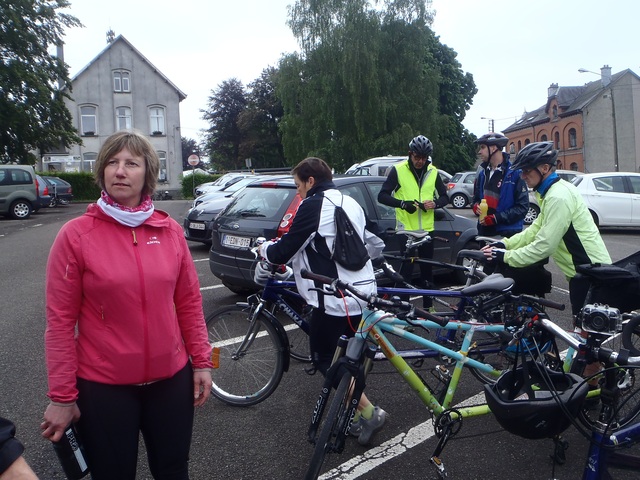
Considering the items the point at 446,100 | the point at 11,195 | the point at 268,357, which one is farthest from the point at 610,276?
the point at 446,100

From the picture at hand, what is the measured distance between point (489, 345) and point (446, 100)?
47.8 meters

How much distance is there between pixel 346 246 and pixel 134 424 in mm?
1817

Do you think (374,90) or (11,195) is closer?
(11,195)

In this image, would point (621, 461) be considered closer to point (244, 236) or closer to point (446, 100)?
point (244, 236)

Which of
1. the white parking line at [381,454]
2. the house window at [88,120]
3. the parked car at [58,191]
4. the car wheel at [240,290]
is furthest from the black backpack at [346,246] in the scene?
the house window at [88,120]

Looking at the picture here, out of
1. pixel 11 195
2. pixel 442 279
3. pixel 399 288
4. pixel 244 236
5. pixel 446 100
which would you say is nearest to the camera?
pixel 399 288

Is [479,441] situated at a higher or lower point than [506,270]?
lower

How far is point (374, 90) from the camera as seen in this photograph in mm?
38375

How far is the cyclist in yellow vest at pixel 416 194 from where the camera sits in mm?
6672

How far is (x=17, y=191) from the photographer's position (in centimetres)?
2416

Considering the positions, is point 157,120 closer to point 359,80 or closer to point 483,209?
point 359,80

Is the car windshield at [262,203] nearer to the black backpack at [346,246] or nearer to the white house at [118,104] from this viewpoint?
the black backpack at [346,246]

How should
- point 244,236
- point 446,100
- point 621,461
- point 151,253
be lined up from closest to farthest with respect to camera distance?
point 151,253 → point 621,461 → point 244,236 → point 446,100

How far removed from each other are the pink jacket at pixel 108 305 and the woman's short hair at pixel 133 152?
0.16m
